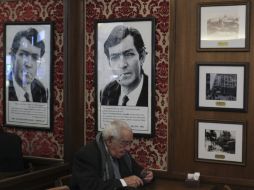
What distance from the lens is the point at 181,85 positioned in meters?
4.10

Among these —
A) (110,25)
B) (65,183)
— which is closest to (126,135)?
(65,183)

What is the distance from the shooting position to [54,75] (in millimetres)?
4543

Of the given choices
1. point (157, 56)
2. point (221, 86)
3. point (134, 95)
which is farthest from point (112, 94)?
point (221, 86)

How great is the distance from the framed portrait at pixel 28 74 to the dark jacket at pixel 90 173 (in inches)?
45.4

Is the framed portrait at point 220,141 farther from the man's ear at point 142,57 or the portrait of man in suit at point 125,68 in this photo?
the man's ear at point 142,57

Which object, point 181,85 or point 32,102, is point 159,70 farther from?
point 32,102

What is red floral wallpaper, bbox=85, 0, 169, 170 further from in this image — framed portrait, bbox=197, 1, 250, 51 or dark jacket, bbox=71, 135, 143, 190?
dark jacket, bbox=71, 135, 143, 190

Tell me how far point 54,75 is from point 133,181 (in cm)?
146

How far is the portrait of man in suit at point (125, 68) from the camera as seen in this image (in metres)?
4.25

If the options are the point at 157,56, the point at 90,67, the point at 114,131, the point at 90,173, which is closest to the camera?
the point at 90,173

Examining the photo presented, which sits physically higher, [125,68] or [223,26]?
[223,26]

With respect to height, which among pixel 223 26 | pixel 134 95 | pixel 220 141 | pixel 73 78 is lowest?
pixel 220 141

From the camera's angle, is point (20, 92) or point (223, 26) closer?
point (223, 26)

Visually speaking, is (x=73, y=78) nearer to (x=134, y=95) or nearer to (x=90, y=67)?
(x=90, y=67)
